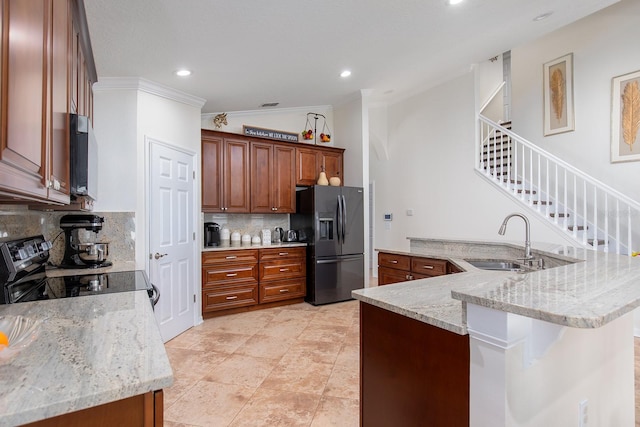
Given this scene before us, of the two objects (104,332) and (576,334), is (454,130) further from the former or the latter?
(104,332)

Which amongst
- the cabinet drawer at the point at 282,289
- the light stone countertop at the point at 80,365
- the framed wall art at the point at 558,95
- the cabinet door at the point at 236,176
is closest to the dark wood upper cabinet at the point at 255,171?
the cabinet door at the point at 236,176

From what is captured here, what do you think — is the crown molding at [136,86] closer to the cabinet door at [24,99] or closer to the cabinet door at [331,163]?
the cabinet door at [331,163]

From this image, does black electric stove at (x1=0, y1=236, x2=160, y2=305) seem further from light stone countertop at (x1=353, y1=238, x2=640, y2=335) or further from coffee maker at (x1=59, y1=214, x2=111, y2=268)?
light stone countertop at (x1=353, y1=238, x2=640, y2=335)

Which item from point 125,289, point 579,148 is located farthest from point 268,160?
point 579,148

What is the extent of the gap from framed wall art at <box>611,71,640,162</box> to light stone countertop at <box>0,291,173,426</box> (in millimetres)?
5385

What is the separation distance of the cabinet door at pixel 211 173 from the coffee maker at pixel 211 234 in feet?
0.79

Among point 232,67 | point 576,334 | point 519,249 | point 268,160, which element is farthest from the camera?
point 268,160

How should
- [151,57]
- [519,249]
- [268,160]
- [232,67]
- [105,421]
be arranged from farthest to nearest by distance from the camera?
1. [268,160]
2. [232,67]
3. [151,57]
4. [519,249]
5. [105,421]

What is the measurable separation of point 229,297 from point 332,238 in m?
1.51

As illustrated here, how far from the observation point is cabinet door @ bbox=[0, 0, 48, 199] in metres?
0.73

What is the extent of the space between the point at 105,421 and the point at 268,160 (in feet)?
12.9

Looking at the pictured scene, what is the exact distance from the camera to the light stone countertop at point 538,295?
85cm

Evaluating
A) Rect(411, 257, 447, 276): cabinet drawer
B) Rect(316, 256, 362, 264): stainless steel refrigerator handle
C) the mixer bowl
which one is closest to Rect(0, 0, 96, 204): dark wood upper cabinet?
the mixer bowl

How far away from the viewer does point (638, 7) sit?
395 centimetres
